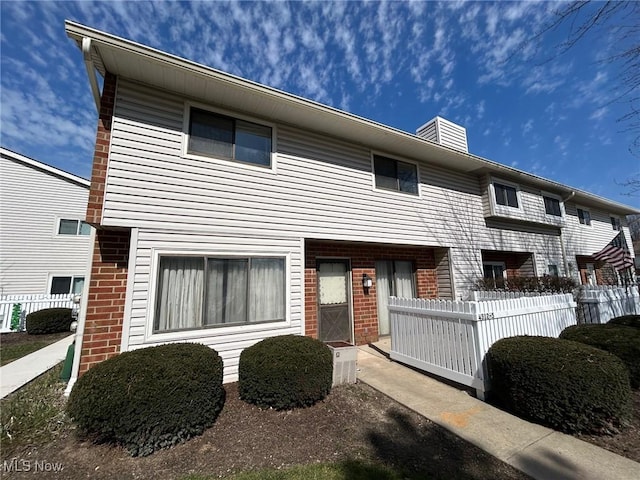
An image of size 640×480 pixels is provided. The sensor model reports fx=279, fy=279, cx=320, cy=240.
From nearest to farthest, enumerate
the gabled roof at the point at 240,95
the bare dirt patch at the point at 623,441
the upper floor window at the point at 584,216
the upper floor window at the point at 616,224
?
the bare dirt patch at the point at 623,441
the gabled roof at the point at 240,95
the upper floor window at the point at 584,216
the upper floor window at the point at 616,224

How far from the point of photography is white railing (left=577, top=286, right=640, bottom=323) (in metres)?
7.34

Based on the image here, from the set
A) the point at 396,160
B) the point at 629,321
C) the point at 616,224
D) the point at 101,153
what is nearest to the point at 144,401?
the point at 101,153

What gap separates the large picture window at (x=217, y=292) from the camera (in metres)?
4.86

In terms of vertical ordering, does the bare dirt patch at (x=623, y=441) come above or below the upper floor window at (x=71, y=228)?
below

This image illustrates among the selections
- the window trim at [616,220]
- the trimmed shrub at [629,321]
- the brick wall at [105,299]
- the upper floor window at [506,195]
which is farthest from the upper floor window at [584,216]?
the brick wall at [105,299]

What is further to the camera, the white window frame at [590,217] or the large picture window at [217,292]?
the white window frame at [590,217]

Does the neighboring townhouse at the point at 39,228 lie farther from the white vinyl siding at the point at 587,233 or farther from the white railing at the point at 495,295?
the white vinyl siding at the point at 587,233

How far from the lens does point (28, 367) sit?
628cm

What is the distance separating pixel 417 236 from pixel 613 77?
495 cm

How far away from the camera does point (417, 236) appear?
8352mm

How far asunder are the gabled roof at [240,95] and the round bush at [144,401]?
4632 mm

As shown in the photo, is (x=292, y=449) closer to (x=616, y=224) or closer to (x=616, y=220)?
(x=616, y=224)

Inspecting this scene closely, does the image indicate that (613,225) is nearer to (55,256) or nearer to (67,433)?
(67,433)

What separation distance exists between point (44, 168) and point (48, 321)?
8.65 meters
